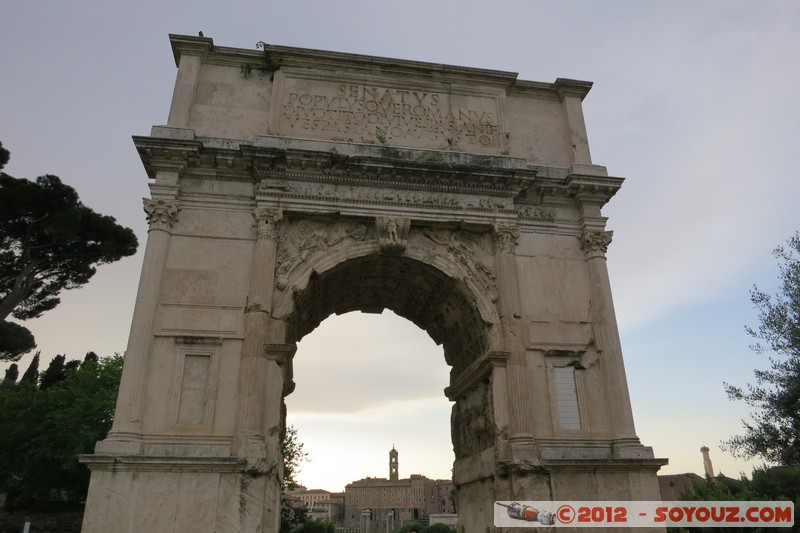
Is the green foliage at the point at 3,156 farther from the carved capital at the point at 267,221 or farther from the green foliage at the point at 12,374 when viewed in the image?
the green foliage at the point at 12,374

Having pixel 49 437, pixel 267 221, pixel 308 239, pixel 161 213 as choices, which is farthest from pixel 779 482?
pixel 49 437

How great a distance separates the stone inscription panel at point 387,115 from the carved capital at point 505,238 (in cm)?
199

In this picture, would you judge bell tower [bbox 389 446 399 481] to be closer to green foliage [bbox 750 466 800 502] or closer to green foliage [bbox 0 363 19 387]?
green foliage [bbox 0 363 19 387]

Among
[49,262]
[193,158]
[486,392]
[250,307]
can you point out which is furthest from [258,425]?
[49,262]

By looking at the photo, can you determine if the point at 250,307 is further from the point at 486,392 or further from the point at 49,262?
the point at 49,262

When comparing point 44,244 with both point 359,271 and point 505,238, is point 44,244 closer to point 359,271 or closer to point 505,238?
point 359,271

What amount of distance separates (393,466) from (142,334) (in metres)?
86.3

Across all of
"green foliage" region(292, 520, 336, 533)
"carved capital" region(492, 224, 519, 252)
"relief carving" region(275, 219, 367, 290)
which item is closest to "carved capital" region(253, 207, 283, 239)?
"relief carving" region(275, 219, 367, 290)

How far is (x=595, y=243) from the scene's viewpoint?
11664mm

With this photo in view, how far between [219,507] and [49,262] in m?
17.3

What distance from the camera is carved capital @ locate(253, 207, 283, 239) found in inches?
416

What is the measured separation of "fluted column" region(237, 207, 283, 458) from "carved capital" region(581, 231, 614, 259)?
6.17 meters

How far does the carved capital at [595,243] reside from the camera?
1164 cm

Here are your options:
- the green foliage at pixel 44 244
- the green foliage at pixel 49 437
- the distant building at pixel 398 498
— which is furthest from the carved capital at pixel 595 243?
the distant building at pixel 398 498
